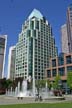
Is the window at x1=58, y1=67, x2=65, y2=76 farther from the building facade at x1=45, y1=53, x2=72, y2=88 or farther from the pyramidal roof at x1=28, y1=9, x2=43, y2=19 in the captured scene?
the pyramidal roof at x1=28, y1=9, x2=43, y2=19

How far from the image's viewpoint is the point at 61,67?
3893 inches

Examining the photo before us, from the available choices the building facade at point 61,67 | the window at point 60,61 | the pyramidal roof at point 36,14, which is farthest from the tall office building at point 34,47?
the window at point 60,61

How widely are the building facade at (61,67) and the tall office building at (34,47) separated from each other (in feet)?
130

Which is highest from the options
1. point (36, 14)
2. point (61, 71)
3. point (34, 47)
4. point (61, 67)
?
point (36, 14)

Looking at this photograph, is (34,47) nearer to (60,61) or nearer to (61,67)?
(60,61)

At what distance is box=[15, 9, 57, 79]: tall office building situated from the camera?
14638 cm

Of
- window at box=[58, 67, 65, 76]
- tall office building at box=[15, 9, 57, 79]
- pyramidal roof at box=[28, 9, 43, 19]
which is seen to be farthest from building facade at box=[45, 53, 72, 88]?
pyramidal roof at box=[28, 9, 43, 19]

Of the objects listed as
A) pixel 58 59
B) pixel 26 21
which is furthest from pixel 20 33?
pixel 58 59

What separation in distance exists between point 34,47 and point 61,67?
2219 inches

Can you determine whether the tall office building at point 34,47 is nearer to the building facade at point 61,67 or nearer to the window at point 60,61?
the building facade at point 61,67

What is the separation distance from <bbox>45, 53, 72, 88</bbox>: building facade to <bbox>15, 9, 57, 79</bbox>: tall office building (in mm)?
39523

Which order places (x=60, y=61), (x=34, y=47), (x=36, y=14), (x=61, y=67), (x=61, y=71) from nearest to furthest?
(x=61, y=71), (x=61, y=67), (x=60, y=61), (x=34, y=47), (x=36, y=14)

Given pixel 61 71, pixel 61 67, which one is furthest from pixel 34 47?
pixel 61 71

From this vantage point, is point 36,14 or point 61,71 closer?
point 61,71
